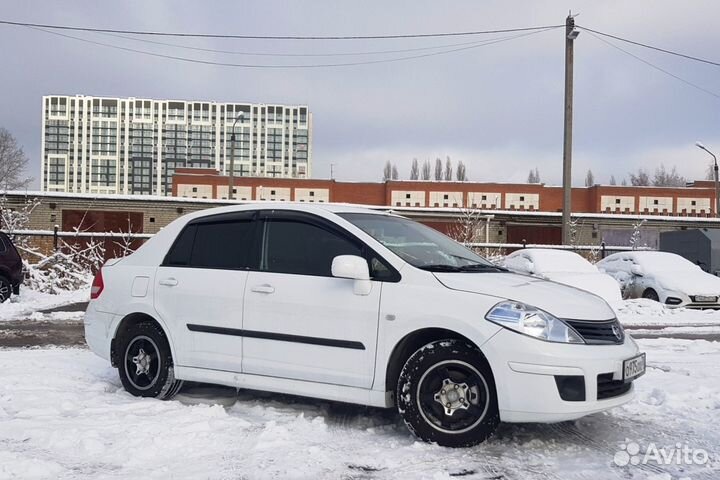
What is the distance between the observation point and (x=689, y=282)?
14.6m

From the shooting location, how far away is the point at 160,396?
5359 millimetres

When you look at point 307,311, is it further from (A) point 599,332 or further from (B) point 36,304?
(B) point 36,304

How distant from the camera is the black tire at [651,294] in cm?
1494

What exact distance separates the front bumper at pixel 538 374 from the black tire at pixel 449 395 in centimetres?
10

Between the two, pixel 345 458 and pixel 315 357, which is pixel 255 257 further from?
pixel 345 458

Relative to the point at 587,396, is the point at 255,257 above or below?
above

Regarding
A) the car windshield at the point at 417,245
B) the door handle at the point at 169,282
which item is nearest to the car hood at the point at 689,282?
the car windshield at the point at 417,245

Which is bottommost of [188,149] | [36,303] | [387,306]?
[36,303]

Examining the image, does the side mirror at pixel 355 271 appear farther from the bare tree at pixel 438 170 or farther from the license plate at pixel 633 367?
the bare tree at pixel 438 170

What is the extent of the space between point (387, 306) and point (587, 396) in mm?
1351

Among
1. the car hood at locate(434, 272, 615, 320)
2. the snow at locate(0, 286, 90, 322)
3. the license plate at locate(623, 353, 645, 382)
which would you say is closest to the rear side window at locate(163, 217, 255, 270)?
the car hood at locate(434, 272, 615, 320)

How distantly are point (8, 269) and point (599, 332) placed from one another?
41.3ft

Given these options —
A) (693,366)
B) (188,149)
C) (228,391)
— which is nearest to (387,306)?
(228,391)
